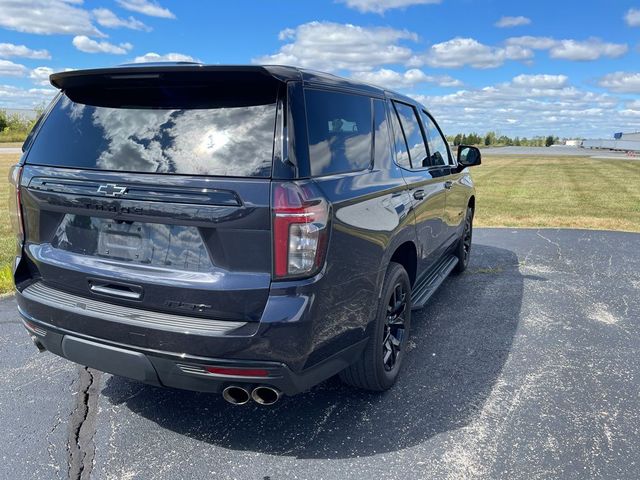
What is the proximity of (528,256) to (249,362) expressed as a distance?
18.8 ft

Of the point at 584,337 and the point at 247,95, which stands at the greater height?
the point at 247,95

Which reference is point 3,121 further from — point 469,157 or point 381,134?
point 381,134

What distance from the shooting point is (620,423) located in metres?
2.98

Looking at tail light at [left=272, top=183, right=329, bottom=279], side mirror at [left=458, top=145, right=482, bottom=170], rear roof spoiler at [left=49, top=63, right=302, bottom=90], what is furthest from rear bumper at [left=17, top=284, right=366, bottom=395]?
side mirror at [left=458, top=145, right=482, bottom=170]

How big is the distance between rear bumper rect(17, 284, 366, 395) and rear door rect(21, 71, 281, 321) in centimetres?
11

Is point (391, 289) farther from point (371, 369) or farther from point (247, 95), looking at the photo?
point (247, 95)

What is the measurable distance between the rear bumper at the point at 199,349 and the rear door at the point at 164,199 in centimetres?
11

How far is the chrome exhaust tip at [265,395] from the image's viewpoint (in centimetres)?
242

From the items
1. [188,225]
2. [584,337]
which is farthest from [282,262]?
[584,337]

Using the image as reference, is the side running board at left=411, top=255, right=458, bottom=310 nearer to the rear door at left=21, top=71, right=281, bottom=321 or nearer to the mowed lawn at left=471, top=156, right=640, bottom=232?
the rear door at left=21, top=71, right=281, bottom=321

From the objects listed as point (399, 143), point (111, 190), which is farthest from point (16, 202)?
point (399, 143)

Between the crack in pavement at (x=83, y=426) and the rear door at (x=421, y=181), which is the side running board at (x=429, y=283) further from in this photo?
the crack in pavement at (x=83, y=426)

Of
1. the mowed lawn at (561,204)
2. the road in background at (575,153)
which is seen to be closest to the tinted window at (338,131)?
the mowed lawn at (561,204)

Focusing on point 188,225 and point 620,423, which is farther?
point 620,423
